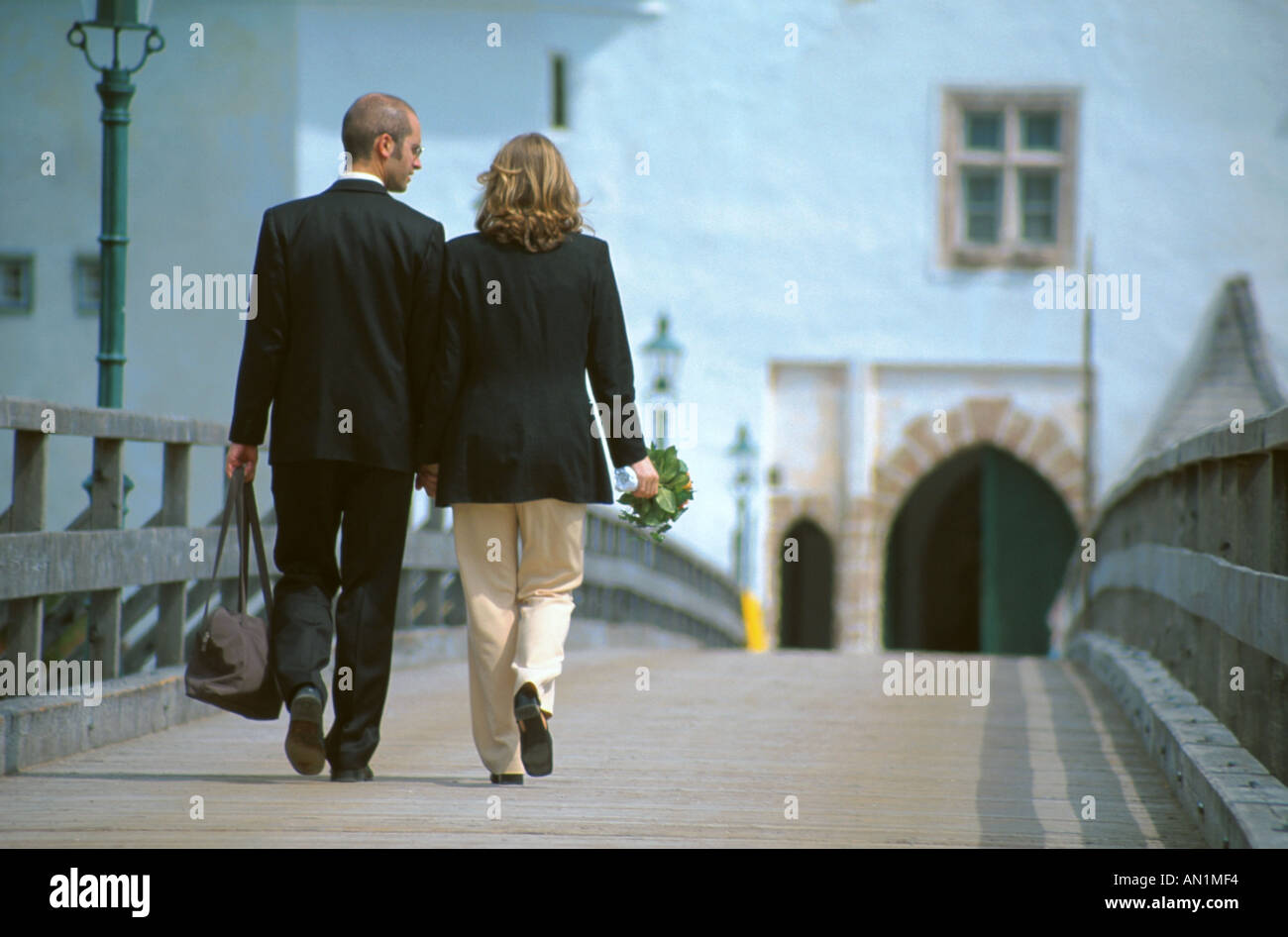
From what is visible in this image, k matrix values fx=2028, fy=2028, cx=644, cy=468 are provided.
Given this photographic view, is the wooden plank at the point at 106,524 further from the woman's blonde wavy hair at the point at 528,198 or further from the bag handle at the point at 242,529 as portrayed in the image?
the woman's blonde wavy hair at the point at 528,198

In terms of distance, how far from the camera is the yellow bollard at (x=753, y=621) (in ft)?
67.2

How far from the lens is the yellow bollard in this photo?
67.2ft

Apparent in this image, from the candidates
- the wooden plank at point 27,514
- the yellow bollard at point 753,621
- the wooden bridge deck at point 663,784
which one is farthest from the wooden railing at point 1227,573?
the yellow bollard at point 753,621

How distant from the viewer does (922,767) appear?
5.72 m

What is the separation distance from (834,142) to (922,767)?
15372 mm

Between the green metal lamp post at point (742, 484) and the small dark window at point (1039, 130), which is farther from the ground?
the small dark window at point (1039, 130)

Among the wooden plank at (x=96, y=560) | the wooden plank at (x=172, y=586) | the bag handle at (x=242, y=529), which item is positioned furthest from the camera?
the wooden plank at (x=172, y=586)

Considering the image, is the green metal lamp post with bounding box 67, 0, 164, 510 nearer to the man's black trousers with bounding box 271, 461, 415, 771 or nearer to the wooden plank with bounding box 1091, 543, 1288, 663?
the man's black trousers with bounding box 271, 461, 415, 771

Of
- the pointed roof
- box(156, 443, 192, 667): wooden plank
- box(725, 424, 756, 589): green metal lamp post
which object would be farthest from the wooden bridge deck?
the pointed roof

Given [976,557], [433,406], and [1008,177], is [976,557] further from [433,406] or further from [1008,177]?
[433,406]

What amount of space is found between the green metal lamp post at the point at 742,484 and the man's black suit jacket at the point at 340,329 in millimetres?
14903

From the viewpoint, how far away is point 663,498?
203 inches

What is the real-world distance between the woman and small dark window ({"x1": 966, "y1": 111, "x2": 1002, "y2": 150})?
1674 centimetres
